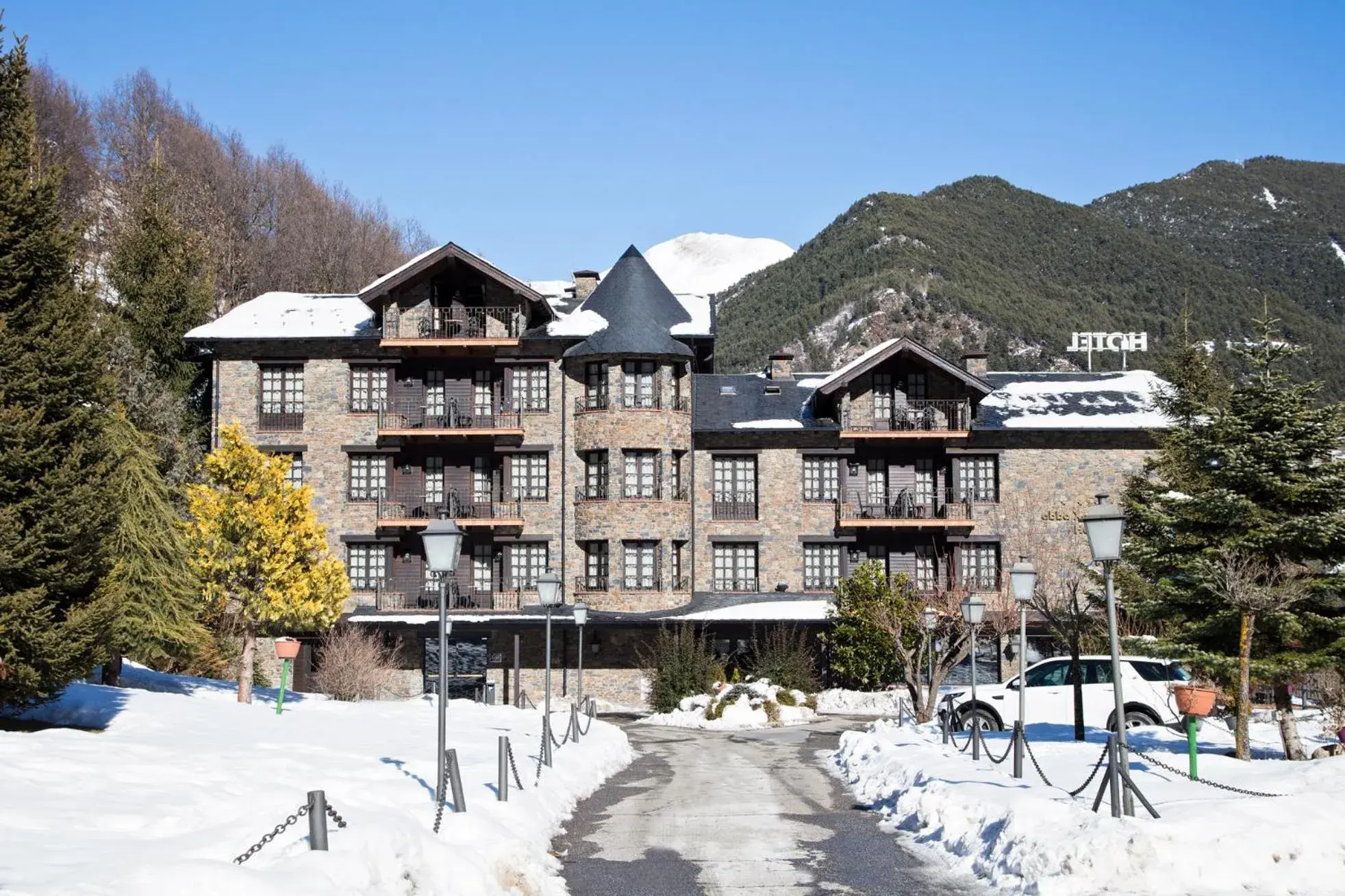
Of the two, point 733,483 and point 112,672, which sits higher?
point 733,483

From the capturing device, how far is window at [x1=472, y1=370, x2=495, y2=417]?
4506cm

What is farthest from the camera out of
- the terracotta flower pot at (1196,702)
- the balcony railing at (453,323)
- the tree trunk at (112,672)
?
the balcony railing at (453,323)

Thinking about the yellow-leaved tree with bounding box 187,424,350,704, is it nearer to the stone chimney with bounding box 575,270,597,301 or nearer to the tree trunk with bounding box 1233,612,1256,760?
the stone chimney with bounding box 575,270,597,301

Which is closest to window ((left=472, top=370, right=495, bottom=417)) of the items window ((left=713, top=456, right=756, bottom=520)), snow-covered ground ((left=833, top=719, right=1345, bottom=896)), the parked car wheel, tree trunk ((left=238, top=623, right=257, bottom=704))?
window ((left=713, top=456, right=756, bottom=520))

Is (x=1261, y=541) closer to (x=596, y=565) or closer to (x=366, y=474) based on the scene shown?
(x=596, y=565)

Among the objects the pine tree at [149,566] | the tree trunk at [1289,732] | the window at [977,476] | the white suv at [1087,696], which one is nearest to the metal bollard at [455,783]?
the tree trunk at [1289,732]

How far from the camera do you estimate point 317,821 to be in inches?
438

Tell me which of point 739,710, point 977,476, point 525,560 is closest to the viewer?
point 739,710

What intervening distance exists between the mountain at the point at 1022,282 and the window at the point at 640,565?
2346 inches

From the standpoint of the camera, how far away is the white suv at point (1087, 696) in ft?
87.3

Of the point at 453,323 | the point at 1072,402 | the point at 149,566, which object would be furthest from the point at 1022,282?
the point at 149,566

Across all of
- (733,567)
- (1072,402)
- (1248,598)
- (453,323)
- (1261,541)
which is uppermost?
(453,323)

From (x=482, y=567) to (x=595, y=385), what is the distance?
6981 mm

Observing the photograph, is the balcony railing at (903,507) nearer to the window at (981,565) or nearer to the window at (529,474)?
the window at (981,565)
